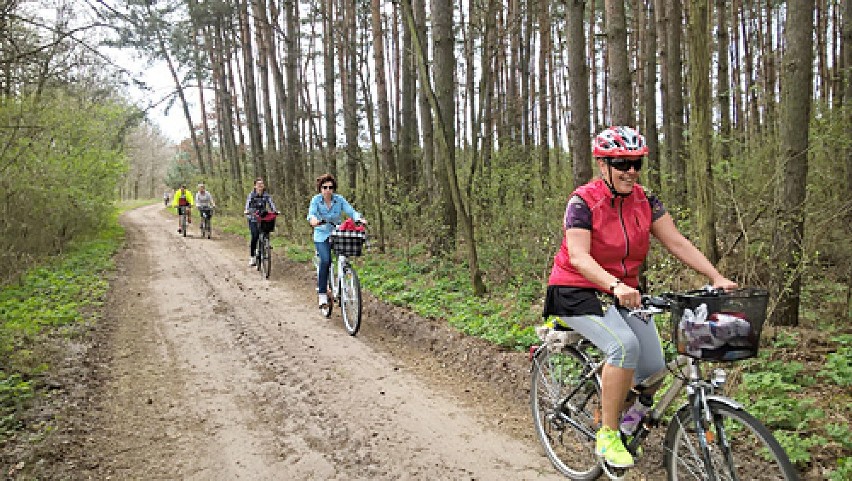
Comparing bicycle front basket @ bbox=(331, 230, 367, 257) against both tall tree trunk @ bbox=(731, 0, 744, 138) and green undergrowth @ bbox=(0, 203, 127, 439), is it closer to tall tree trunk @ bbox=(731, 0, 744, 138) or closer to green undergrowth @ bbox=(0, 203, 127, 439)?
green undergrowth @ bbox=(0, 203, 127, 439)

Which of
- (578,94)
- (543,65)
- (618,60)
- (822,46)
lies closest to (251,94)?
(543,65)

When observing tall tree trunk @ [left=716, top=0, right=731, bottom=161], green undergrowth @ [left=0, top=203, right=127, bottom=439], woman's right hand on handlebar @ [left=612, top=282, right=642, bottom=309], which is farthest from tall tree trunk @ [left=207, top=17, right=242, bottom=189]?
woman's right hand on handlebar @ [left=612, top=282, right=642, bottom=309]

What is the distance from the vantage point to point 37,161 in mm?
11781

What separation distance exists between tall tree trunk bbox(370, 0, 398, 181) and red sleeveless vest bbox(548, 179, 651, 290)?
9.47 m

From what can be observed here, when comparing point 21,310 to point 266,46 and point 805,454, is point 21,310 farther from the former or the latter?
point 266,46

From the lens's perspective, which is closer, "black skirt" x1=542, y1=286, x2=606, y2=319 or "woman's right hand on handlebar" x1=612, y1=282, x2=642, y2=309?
"woman's right hand on handlebar" x1=612, y1=282, x2=642, y2=309

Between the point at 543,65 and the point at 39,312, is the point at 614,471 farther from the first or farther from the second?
the point at 543,65

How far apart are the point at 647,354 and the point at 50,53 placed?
Answer: 337 inches

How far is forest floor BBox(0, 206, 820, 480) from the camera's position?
4102mm

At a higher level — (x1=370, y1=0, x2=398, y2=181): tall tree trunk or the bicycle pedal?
(x1=370, y1=0, x2=398, y2=181): tall tree trunk

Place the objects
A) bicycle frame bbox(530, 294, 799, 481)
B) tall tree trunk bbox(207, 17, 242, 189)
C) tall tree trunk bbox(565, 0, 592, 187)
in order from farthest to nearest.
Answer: tall tree trunk bbox(207, 17, 242, 189), tall tree trunk bbox(565, 0, 592, 187), bicycle frame bbox(530, 294, 799, 481)

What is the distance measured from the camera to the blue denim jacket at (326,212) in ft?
27.4

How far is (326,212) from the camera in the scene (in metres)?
8.43

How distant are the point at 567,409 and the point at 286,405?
2710 millimetres
